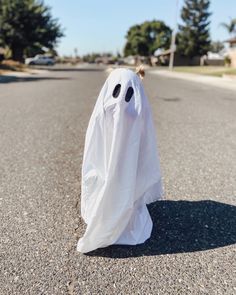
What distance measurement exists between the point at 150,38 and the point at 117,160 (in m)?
91.6

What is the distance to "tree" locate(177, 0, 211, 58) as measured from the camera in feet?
238

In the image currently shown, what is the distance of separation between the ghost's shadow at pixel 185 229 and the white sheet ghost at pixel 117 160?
4.4 inches

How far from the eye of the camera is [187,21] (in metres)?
74.0

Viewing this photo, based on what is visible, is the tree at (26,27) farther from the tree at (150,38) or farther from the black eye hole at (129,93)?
the black eye hole at (129,93)

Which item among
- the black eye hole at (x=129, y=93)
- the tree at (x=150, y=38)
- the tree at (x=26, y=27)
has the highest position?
the black eye hole at (x=129, y=93)

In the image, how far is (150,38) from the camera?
90500 millimetres

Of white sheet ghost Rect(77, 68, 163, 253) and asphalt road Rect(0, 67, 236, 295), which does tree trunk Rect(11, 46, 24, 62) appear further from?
white sheet ghost Rect(77, 68, 163, 253)

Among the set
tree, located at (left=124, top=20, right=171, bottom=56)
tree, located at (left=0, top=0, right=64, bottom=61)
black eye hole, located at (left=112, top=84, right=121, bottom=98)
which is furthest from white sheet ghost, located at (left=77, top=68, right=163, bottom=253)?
tree, located at (left=124, top=20, right=171, bottom=56)

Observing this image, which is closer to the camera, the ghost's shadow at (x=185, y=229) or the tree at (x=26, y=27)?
the ghost's shadow at (x=185, y=229)

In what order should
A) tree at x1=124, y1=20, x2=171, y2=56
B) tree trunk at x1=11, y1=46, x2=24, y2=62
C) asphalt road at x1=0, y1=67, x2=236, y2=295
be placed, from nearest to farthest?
asphalt road at x1=0, y1=67, x2=236, y2=295, tree trunk at x1=11, y1=46, x2=24, y2=62, tree at x1=124, y1=20, x2=171, y2=56

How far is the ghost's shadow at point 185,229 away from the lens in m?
3.15

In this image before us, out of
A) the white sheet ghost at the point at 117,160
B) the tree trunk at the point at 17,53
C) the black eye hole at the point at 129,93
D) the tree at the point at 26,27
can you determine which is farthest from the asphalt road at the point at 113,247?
the tree trunk at the point at 17,53

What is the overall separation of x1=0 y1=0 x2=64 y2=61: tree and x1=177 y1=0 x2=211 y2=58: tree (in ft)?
96.8

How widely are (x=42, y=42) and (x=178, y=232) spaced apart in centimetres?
5102
